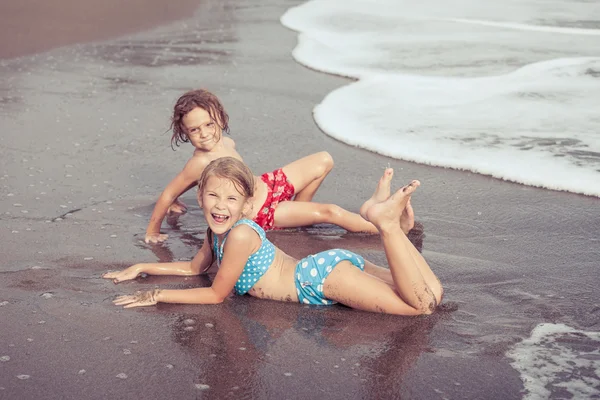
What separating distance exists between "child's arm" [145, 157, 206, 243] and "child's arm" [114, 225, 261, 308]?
1.03m

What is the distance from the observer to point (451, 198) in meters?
6.03

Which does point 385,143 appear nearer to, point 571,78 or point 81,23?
point 571,78

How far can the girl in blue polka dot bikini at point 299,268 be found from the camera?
4.11 m

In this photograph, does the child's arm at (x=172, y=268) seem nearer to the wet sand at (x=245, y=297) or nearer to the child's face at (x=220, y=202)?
the wet sand at (x=245, y=297)

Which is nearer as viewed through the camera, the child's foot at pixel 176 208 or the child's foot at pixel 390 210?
the child's foot at pixel 390 210

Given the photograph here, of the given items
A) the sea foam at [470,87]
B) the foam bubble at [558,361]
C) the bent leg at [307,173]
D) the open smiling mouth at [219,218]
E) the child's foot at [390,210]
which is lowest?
the sea foam at [470,87]

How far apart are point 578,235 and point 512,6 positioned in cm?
1230

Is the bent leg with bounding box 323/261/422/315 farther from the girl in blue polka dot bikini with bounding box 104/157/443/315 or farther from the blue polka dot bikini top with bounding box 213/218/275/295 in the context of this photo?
the blue polka dot bikini top with bounding box 213/218/275/295

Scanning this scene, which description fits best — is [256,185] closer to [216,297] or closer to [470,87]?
[216,297]

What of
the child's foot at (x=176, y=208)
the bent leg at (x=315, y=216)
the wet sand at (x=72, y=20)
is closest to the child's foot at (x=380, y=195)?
the bent leg at (x=315, y=216)

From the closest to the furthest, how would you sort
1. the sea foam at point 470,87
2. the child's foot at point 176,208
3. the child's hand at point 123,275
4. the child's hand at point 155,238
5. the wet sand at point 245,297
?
the wet sand at point 245,297 → the child's hand at point 123,275 → the child's hand at point 155,238 → the child's foot at point 176,208 → the sea foam at point 470,87

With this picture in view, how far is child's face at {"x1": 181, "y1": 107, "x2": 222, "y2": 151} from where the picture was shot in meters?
5.39

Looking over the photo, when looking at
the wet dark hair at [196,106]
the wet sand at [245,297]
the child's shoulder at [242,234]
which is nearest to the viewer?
the wet sand at [245,297]

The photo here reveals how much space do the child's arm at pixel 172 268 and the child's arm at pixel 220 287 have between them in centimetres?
34
